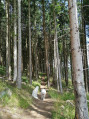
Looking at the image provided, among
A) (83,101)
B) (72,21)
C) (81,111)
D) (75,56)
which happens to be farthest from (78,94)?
(72,21)

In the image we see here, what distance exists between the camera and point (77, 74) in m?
3.53

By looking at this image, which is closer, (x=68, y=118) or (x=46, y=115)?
(x=68, y=118)

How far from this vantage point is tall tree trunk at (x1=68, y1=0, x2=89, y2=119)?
3396mm

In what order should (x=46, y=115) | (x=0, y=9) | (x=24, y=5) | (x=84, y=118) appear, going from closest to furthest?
1. (x=84, y=118)
2. (x=46, y=115)
3. (x=0, y=9)
4. (x=24, y=5)

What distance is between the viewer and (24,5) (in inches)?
625

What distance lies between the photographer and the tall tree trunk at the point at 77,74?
340 cm

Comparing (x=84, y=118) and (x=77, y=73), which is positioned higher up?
(x=77, y=73)

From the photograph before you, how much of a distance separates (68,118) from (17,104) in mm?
2313

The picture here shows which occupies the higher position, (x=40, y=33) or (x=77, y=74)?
(x=40, y=33)

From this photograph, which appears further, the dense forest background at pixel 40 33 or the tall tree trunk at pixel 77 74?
the dense forest background at pixel 40 33

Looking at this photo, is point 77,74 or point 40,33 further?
point 40,33

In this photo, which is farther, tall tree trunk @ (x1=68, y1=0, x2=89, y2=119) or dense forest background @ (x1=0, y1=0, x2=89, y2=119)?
dense forest background @ (x1=0, y1=0, x2=89, y2=119)

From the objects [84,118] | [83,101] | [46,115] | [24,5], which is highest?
[24,5]

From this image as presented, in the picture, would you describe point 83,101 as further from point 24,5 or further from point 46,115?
point 24,5
